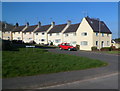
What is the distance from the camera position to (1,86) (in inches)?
284

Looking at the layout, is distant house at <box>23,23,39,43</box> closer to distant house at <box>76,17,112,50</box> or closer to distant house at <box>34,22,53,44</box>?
distant house at <box>34,22,53,44</box>

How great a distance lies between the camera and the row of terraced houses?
1607 inches

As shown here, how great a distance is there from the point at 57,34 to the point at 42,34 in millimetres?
8374

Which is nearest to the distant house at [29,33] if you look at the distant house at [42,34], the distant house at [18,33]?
the distant house at [42,34]

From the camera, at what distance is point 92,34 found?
39.6m

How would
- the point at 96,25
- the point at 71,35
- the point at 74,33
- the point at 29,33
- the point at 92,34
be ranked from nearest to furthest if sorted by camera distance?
the point at 92,34
the point at 96,25
the point at 74,33
the point at 71,35
the point at 29,33

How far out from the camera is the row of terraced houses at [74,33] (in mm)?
40812

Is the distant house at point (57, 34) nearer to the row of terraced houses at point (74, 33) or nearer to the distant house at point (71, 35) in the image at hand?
the row of terraced houses at point (74, 33)

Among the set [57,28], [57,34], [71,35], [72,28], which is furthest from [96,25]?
[57,28]

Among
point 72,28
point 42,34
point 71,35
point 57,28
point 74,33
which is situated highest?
point 57,28

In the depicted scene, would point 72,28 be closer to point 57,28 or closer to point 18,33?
point 57,28

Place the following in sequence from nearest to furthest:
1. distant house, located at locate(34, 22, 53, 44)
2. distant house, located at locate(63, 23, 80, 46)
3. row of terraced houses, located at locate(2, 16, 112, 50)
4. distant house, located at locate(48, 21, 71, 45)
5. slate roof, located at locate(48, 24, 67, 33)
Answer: row of terraced houses, located at locate(2, 16, 112, 50)
distant house, located at locate(63, 23, 80, 46)
distant house, located at locate(48, 21, 71, 45)
slate roof, located at locate(48, 24, 67, 33)
distant house, located at locate(34, 22, 53, 44)

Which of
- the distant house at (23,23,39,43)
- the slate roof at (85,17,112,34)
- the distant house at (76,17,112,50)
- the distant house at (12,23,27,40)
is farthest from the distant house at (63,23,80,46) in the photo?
the distant house at (12,23,27,40)

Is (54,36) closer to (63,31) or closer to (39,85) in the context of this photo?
(63,31)
